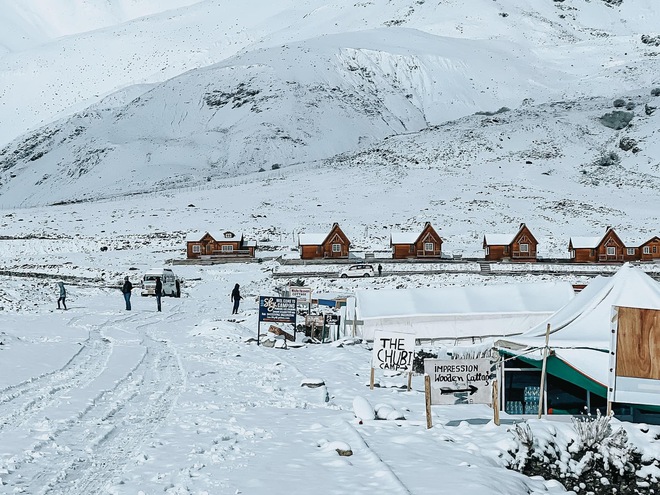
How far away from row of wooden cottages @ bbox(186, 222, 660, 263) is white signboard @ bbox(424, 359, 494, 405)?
56.4 metres

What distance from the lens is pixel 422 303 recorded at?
98.2 ft

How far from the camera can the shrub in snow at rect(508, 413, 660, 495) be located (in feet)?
33.9

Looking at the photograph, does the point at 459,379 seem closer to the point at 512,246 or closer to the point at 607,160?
the point at 512,246

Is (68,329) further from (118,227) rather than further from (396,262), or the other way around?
(118,227)

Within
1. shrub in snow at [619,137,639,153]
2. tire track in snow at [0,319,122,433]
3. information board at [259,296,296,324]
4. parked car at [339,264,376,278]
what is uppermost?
shrub in snow at [619,137,639,153]

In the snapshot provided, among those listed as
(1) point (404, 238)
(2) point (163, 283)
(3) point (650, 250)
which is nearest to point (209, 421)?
(2) point (163, 283)

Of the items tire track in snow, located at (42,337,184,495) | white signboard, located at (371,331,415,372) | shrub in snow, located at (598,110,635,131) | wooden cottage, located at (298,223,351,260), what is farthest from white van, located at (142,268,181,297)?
shrub in snow, located at (598,110,635,131)

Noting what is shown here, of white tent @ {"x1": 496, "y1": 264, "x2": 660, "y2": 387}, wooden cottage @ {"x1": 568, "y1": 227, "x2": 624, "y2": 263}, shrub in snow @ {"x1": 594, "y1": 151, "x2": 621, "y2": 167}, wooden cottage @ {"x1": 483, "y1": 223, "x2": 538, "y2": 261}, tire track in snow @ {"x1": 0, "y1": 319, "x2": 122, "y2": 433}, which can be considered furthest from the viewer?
shrub in snow @ {"x1": 594, "y1": 151, "x2": 621, "y2": 167}

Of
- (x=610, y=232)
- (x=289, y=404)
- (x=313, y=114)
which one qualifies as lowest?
(x=289, y=404)

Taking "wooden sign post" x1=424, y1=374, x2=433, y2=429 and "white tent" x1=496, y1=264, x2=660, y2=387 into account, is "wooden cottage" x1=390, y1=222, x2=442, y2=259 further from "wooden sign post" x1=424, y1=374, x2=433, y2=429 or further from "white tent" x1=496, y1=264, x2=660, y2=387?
"wooden sign post" x1=424, y1=374, x2=433, y2=429

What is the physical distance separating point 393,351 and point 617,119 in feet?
508

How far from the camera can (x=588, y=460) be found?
10.6 m

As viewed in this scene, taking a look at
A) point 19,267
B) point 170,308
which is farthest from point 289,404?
point 19,267

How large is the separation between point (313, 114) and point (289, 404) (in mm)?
180334
